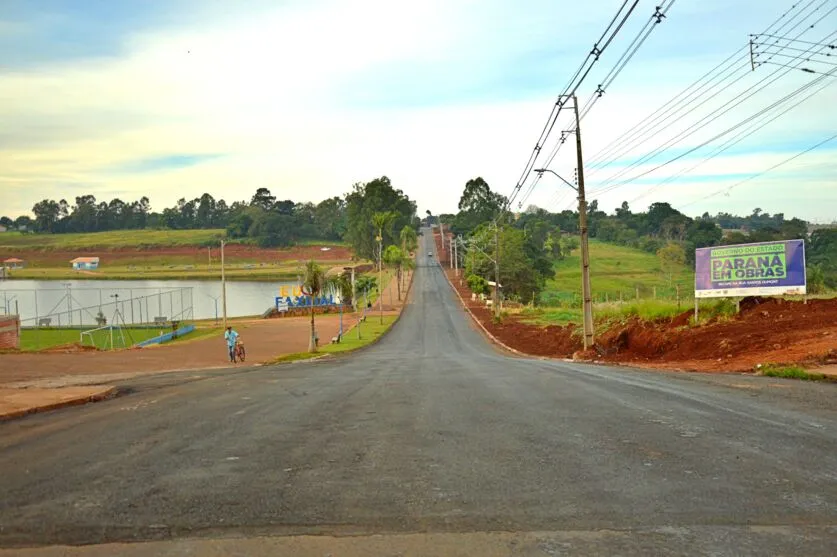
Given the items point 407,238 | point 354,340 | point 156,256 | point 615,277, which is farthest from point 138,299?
point 156,256

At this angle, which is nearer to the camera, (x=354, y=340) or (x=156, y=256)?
(x=354, y=340)

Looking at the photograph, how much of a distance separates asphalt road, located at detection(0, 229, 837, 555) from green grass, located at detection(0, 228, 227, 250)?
164619mm

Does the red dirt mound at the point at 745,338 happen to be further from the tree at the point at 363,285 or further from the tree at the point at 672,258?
the tree at the point at 363,285

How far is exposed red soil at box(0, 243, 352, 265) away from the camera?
158225mm

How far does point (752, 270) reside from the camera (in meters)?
27.9

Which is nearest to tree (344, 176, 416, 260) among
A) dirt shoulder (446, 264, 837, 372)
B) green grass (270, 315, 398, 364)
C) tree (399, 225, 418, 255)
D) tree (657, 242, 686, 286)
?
tree (399, 225, 418, 255)

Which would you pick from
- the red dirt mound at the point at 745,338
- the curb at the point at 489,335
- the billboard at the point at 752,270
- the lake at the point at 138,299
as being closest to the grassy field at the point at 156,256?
the lake at the point at 138,299

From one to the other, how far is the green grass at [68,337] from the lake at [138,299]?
13867mm

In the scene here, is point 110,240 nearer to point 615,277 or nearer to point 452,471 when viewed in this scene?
point 615,277

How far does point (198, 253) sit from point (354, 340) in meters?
132

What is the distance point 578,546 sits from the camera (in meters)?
5.66

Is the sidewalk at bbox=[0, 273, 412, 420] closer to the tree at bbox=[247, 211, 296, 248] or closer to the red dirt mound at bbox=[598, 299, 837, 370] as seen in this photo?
the red dirt mound at bbox=[598, 299, 837, 370]

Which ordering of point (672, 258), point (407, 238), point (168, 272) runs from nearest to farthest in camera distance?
point (672, 258)
point (407, 238)
point (168, 272)

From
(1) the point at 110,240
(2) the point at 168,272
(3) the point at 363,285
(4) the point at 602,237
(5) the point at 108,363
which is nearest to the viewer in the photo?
(5) the point at 108,363
